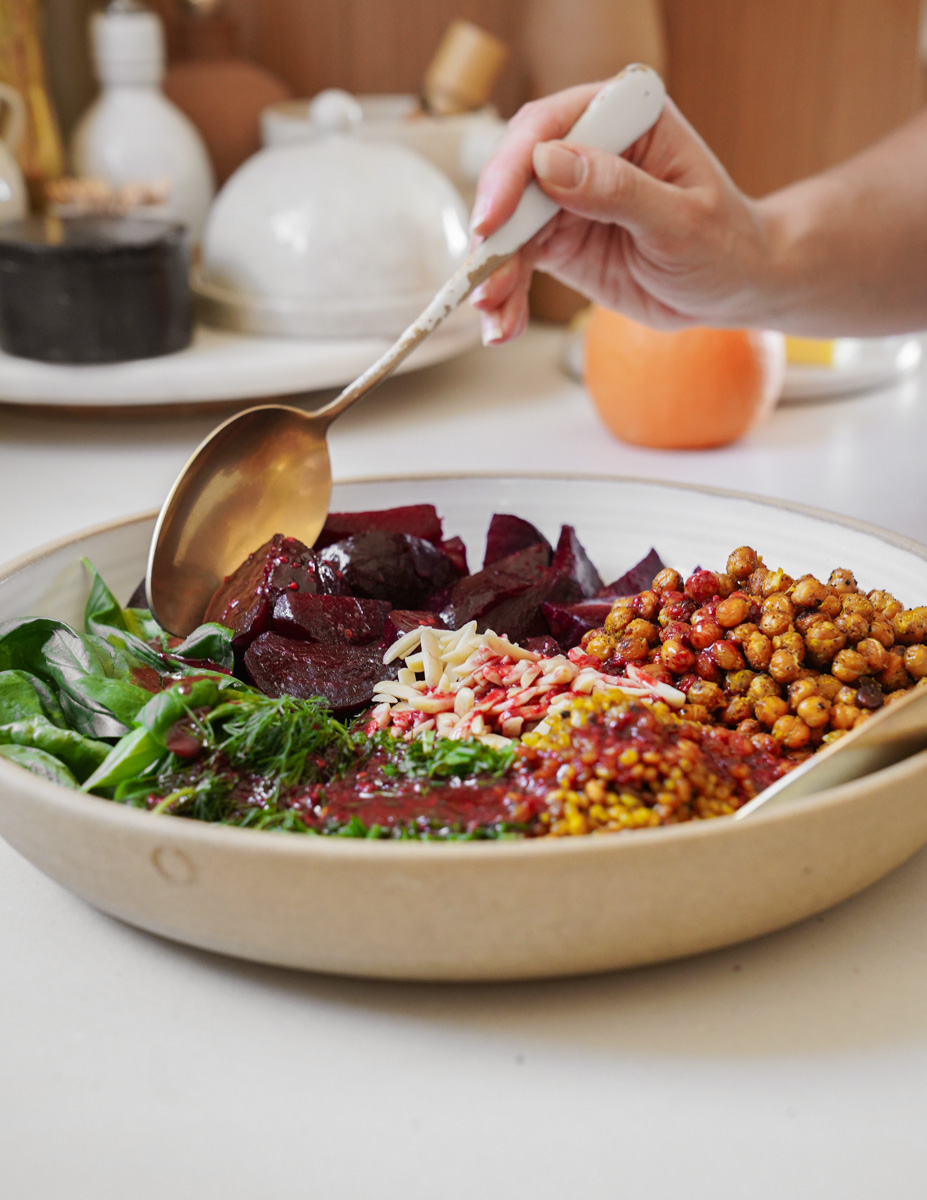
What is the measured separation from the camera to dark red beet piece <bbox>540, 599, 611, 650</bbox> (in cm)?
100

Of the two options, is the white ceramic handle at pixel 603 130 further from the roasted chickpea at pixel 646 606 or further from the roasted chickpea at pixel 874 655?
the roasted chickpea at pixel 874 655

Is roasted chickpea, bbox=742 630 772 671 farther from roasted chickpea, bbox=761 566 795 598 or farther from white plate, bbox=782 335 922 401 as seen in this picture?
white plate, bbox=782 335 922 401

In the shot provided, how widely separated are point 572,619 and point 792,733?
0.26m

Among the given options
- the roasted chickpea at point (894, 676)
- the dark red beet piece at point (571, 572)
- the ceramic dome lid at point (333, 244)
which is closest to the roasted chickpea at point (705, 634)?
the roasted chickpea at point (894, 676)

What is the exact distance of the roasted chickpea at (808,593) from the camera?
0.83 meters

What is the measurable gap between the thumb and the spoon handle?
1.1 inches

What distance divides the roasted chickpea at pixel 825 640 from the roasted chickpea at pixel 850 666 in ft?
0.03

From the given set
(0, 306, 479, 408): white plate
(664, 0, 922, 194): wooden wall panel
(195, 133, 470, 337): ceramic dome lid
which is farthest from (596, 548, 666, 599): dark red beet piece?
(664, 0, 922, 194): wooden wall panel

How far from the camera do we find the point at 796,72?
2611mm

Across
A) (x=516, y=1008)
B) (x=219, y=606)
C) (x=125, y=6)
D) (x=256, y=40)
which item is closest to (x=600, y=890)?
(x=516, y=1008)

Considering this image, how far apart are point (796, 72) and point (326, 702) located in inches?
88.9

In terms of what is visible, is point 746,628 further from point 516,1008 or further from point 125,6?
point 125,6

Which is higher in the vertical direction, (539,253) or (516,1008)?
(539,253)

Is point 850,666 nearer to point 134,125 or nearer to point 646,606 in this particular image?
point 646,606
